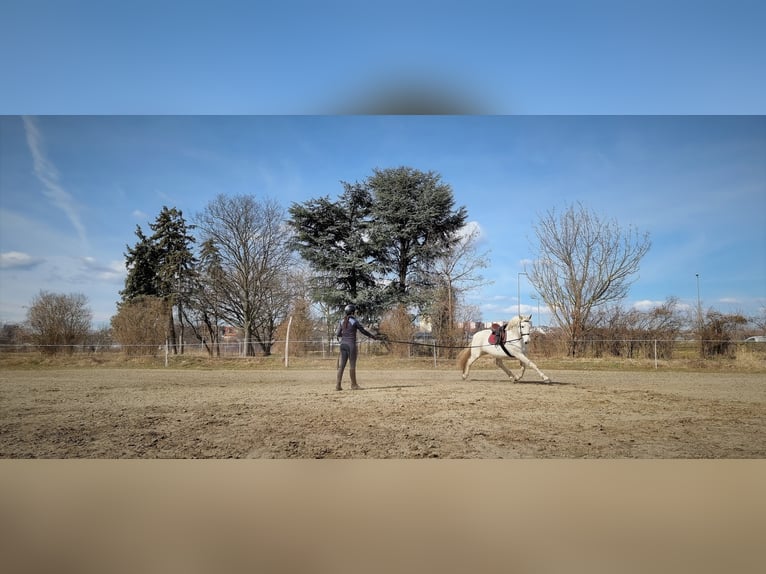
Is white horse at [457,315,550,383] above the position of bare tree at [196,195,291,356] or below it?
below

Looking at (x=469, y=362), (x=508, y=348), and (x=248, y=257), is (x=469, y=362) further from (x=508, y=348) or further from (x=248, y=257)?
(x=248, y=257)

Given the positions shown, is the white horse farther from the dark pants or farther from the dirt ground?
the dark pants

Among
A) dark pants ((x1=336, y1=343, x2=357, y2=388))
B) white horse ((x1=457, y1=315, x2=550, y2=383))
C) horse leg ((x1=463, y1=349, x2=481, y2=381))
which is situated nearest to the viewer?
dark pants ((x1=336, y1=343, x2=357, y2=388))

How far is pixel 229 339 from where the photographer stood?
6.06 m

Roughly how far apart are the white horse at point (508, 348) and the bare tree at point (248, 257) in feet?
8.48

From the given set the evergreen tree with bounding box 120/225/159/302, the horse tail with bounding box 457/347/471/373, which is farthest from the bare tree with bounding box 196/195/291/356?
the horse tail with bounding box 457/347/471/373

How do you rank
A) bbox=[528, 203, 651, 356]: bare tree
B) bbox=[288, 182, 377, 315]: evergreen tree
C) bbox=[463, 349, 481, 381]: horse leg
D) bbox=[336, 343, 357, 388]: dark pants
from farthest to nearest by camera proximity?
1. bbox=[463, 349, 481, 381]: horse leg
2. bbox=[336, 343, 357, 388]: dark pants
3. bbox=[288, 182, 377, 315]: evergreen tree
4. bbox=[528, 203, 651, 356]: bare tree

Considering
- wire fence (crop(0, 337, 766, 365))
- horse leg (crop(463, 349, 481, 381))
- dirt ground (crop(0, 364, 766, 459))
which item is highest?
wire fence (crop(0, 337, 766, 365))

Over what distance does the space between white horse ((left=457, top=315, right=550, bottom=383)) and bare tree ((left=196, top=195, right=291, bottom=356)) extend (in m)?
2.58

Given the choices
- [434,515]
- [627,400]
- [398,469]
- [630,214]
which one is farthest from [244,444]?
[630,214]

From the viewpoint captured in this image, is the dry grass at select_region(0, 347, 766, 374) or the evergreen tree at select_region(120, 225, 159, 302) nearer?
the evergreen tree at select_region(120, 225, 159, 302)

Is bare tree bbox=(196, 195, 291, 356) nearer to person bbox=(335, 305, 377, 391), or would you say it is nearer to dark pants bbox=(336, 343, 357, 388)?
person bbox=(335, 305, 377, 391)

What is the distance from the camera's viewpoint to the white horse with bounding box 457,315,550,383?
6008mm
